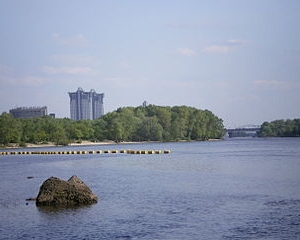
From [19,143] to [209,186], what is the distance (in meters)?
149

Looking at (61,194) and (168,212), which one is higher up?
(61,194)

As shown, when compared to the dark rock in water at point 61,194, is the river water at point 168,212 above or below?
below

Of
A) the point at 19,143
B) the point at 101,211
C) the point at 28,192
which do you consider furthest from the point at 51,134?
the point at 101,211

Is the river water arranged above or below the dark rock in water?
below

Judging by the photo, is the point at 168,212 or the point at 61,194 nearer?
the point at 168,212

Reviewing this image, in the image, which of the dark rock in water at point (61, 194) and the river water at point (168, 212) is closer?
the river water at point (168, 212)

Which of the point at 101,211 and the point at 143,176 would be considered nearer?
the point at 101,211

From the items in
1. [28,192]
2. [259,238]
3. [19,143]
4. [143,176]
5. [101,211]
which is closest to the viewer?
[259,238]

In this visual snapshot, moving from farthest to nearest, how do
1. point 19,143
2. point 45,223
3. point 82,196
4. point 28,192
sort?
point 19,143 → point 28,192 → point 82,196 → point 45,223

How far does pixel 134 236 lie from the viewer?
27344 millimetres

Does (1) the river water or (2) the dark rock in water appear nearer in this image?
(1) the river water

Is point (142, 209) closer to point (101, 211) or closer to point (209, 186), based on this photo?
point (101, 211)

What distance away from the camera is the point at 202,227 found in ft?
95.6

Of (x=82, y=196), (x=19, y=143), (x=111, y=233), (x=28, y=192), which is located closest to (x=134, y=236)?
(x=111, y=233)
